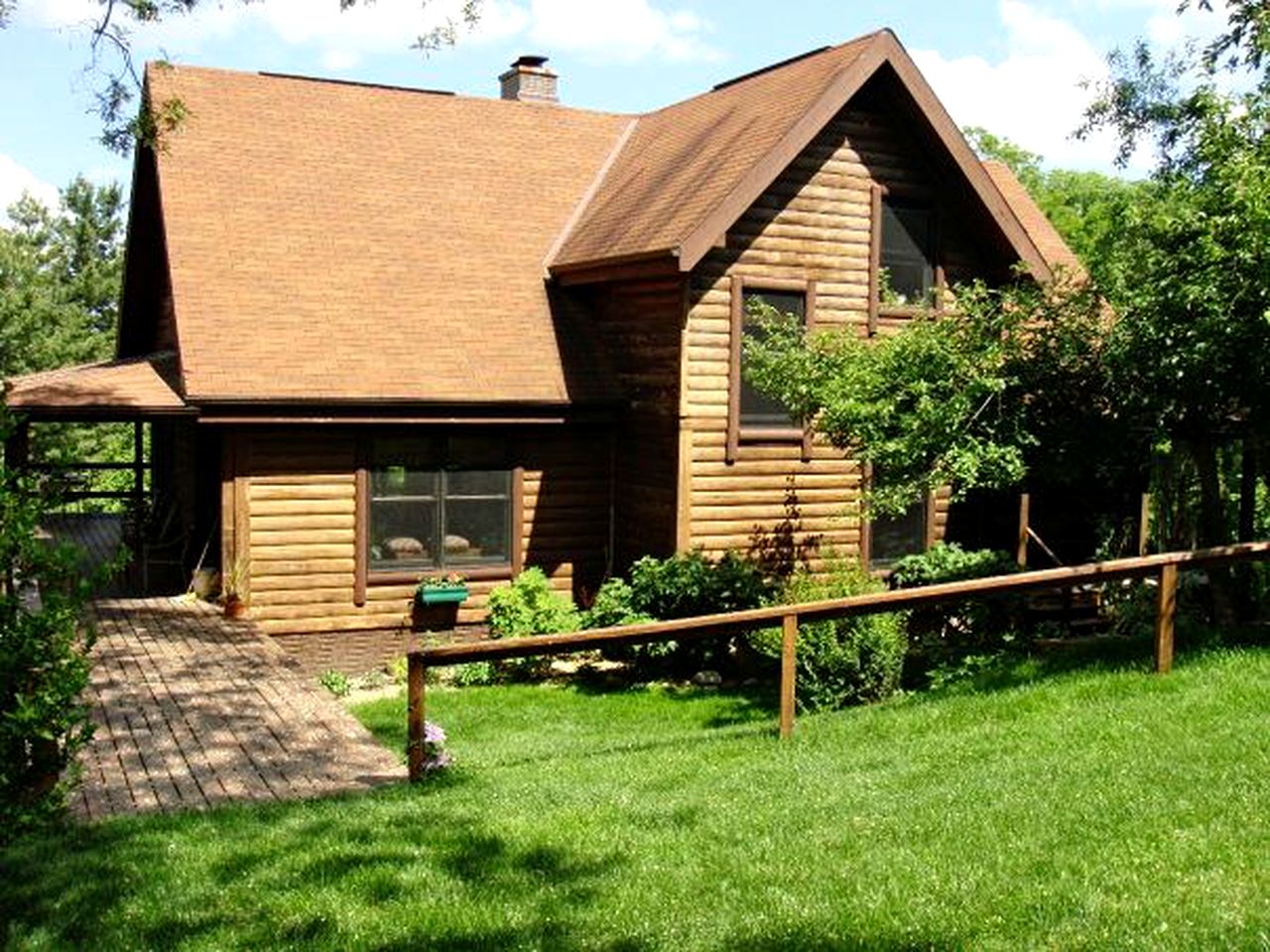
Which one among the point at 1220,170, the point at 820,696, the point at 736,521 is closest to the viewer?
the point at 1220,170

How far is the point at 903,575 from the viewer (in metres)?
17.3

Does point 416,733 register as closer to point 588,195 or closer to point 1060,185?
point 588,195

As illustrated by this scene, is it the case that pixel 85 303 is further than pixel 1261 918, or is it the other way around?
pixel 85 303

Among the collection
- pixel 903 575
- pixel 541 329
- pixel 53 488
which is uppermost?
pixel 541 329

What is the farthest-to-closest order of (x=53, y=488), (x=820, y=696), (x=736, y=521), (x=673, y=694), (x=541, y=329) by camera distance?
(x=541, y=329) → (x=736, y=521) → (x=673, y=694) → (x=820, y=696) → (x=53, y=488)

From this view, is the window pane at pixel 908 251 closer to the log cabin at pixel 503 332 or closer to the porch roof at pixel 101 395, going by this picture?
the log cabin at pixel 503 332

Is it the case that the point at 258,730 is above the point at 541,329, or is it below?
below

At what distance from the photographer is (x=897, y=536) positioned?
18578 millimetres

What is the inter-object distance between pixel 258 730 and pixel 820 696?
17.0 ft

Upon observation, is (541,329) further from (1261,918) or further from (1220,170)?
(1261,918)

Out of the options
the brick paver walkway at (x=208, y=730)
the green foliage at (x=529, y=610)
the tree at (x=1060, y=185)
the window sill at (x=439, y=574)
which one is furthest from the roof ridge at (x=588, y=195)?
the tree at (x=1060, y=185)

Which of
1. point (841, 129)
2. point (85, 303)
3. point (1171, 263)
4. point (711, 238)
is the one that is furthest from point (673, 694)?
point (85, 303)

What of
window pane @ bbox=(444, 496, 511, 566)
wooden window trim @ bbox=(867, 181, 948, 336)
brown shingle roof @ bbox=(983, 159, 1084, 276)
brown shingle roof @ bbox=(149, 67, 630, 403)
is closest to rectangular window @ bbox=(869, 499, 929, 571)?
wooden window trim @ bbox=(867, 181, 948, 336)

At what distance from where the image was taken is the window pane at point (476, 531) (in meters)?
17.0
